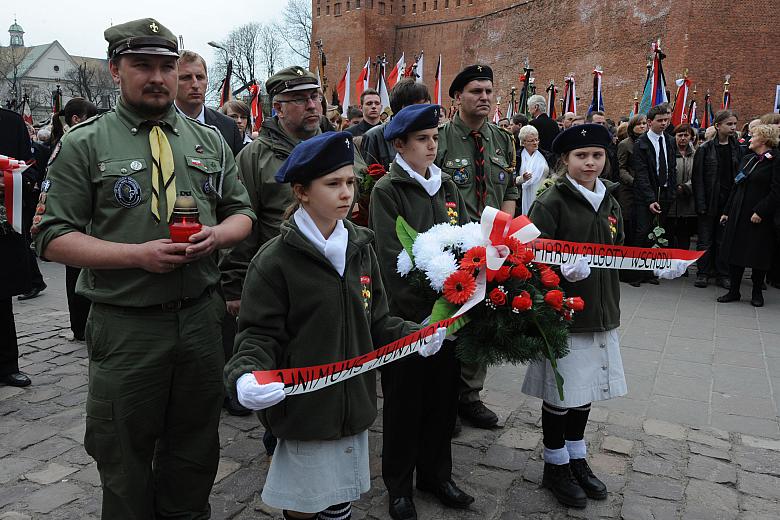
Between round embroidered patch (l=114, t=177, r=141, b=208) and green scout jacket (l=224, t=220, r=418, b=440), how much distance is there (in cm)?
56

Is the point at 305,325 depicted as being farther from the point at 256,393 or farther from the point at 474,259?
the point at 474,259

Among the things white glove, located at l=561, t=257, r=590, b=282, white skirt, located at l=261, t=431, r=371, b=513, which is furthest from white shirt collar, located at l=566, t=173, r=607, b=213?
white skirt, located at l=261, t=431, r=371, b=513

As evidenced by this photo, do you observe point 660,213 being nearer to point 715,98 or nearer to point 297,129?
point 297,129

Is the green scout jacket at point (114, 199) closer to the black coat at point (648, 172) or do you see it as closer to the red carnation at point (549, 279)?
the red carnation at point (549, 279)

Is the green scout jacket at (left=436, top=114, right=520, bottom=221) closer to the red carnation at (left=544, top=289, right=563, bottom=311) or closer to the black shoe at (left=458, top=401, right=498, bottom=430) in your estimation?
the black shoe at (left=458, top=401, right=498, bottom=430)

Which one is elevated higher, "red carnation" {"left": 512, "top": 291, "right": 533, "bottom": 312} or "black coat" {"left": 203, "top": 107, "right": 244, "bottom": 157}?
"black coat" {"left": 203, "top": 107, "right": 244, "bottom": 157}

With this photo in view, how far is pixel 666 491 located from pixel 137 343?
303 cm

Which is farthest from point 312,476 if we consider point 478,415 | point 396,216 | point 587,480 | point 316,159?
point 478,415

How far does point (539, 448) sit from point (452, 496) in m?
0.98

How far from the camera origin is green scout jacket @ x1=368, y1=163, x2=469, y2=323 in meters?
3.49

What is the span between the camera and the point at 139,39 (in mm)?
2609

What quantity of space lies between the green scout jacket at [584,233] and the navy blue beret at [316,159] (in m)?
1.52

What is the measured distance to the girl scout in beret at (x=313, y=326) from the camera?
8.21ft

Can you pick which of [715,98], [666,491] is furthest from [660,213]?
[715,98]
